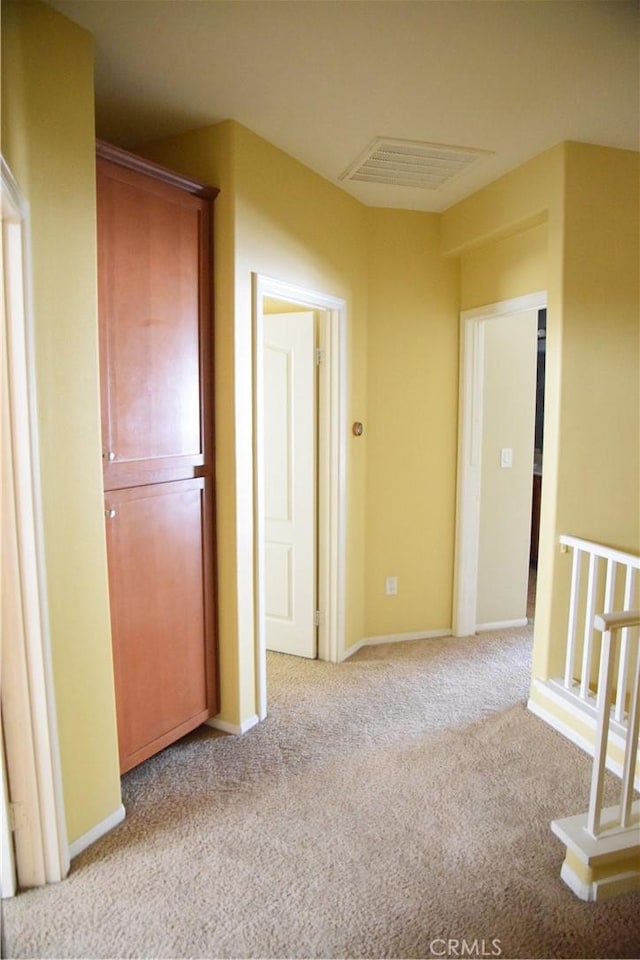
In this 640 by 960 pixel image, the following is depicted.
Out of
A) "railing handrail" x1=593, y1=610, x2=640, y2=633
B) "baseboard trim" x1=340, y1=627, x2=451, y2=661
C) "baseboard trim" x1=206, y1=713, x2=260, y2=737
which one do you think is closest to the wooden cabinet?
"baseboard trim" x1=206, y1=713, x2=260, y2=737

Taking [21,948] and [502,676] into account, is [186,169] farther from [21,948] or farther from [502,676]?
[502,676]

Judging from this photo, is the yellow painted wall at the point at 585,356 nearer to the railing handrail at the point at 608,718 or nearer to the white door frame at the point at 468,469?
the white door frame at the point at 468,469

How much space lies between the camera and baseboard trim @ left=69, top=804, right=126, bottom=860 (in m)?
1.80

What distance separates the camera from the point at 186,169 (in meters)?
2.40

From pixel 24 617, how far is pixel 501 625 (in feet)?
9.90

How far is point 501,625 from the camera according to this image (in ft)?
12.3

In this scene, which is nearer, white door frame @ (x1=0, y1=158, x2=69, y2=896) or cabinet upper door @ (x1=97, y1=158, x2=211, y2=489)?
white door frame @ (x1=0, y1=158, x2=69, y2=896)

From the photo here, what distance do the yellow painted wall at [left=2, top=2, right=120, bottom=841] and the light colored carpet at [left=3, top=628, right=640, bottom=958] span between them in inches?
11.5

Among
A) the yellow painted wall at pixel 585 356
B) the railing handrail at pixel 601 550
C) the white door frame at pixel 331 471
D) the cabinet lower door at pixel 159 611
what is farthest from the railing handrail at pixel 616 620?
the white door frame at pixel 331 471

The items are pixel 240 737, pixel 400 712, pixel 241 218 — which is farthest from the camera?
pixel 400 712

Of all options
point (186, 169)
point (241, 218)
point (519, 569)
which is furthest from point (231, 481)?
point (519, 569)

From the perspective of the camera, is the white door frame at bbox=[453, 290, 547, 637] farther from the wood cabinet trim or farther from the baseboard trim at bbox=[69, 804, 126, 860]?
the baseboard trim at bbox=[69, 804, 126, 860]

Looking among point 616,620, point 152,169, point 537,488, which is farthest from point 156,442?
point 537,488

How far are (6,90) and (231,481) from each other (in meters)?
1.44
